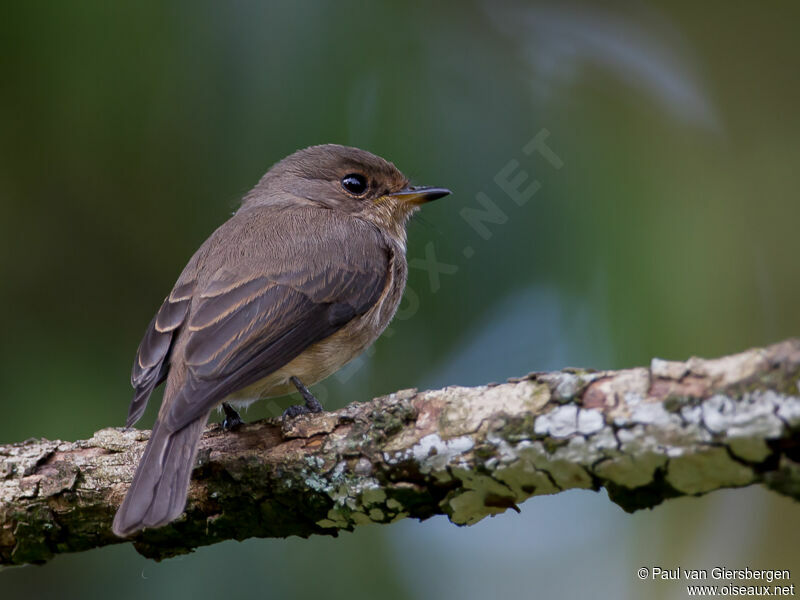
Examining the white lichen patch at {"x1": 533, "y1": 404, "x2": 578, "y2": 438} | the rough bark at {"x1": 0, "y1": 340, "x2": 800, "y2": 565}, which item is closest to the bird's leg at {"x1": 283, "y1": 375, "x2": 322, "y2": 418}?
the rough bark at {"x1": 0, "y1": 340, "x2": 800, "y2": 565}

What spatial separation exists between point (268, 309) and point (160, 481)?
956 millimetres

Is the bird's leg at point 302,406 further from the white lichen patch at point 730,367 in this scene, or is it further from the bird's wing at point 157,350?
the white lichen patch at point 730,367

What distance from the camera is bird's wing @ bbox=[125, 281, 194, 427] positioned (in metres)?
3.87

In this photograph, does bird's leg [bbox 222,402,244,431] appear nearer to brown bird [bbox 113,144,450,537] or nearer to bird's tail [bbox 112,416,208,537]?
brown bird [bbox 113,144,450,537]

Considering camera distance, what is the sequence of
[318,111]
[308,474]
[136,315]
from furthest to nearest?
[136,315]
[318,111]
[308,474]

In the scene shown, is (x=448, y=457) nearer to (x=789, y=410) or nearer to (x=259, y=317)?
(x=789, y=410)

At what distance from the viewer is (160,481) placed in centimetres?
320


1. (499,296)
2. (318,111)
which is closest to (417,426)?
(499,296)

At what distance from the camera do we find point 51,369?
15.3 ft

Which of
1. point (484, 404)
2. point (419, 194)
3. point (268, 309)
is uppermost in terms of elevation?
point (419, 194)

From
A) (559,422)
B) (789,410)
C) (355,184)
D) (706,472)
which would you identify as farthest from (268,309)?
(789,410)

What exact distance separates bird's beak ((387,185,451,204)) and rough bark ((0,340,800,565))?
1.93m

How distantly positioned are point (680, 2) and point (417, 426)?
3371mm

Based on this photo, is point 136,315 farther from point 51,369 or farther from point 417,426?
point 417,426
